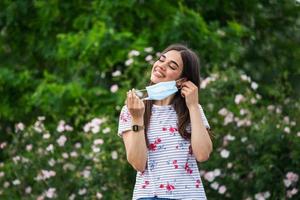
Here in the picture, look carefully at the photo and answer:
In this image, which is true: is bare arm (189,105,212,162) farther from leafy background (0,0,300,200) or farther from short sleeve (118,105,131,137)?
leafy background (0,0,300,200)

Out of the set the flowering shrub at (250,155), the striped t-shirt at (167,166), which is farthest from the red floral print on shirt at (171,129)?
the flowering shrub at (250,155)

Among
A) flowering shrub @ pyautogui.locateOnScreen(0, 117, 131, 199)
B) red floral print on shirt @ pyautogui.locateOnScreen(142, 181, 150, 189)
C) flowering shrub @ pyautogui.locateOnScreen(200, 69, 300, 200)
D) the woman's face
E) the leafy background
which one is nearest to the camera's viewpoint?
red floral print on shirt @ pyautogui.locateOnScreen(142, 181, 150, 189)

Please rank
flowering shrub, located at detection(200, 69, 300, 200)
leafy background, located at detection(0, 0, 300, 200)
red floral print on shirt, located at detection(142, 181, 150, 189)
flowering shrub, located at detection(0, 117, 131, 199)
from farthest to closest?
flowering shrub, located at detection(0, 117, 131, 199)
leafy background, located at detection(0, 0, 300, 200)
flowering shrub, located at detection(200, 69, 300, 200)
red floral print on shirt, located at detection(142, 181, 150, 189)

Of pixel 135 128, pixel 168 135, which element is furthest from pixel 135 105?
pixel 168 135

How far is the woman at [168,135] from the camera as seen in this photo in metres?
3.68

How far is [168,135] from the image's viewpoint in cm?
377

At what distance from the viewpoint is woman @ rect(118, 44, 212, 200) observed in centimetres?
368

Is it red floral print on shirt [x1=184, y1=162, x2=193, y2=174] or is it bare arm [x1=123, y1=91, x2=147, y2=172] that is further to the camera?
red floral print on shirt [x1=184, y1=162, x2=193, y2=174]

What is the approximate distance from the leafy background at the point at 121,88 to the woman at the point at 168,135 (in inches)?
101

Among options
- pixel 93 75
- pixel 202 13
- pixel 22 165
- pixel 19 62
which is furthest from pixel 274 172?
pixel 19 62

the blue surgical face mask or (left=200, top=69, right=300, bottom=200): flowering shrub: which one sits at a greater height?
the blue surgical face mask

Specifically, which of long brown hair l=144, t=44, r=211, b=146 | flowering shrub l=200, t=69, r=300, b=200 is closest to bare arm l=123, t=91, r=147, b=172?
long brown hair l=144, t=44, r=211, b=146

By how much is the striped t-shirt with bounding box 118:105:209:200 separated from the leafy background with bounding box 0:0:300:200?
8.57 feet

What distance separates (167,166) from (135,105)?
0.29m
